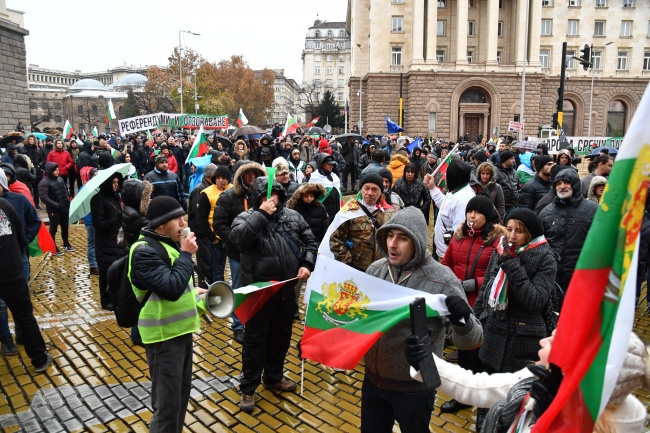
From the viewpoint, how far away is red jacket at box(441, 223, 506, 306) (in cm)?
453

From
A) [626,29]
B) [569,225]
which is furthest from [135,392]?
[626,29]

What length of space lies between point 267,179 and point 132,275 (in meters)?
1.68

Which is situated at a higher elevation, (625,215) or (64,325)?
(625,215)

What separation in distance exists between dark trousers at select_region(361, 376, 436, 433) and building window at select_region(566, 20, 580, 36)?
5614 centimetres

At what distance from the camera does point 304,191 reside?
578 centimetres

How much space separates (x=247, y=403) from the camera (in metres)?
4.49

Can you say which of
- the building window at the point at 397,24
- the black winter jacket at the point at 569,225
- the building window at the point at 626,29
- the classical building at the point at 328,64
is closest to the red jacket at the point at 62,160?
the black winter jacket at the point at 569,225

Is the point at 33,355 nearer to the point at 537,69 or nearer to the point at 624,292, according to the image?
the point at 624,292

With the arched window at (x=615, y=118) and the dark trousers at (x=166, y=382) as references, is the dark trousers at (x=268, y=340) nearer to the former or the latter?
the dark trousers at (x=166, y=382)

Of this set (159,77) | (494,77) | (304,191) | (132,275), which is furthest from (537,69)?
(132,275)

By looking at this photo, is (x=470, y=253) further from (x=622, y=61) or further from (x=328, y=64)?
(x=328, y=64)

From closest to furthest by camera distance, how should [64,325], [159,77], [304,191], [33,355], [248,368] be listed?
[248,368] → [33,355] → [304,191] → [64,325] → [159,77]

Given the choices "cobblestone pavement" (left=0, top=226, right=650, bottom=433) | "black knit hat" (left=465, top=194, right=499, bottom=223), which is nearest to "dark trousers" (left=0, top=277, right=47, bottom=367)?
"cobblestone pavement" (left=0, top=226, right=650, bottom=433)

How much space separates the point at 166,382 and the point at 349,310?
4.80 feet
